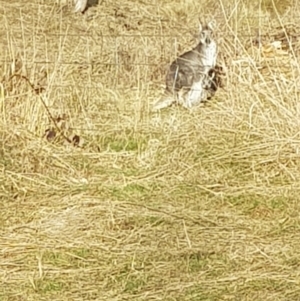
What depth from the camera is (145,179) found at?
4.70m

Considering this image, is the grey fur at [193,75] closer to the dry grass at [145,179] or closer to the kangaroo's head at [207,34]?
the kangaroo's head at [207,34]

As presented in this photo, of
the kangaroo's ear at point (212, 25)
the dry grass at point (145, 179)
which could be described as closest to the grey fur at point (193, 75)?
the kangaroo's ear at point (212, 25)

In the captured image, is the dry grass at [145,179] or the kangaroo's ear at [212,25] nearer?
the dry grass at [145,179]

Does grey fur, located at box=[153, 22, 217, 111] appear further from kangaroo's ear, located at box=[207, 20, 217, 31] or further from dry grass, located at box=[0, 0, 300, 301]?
dry grass, located at box=[0, 0, 300, 301]

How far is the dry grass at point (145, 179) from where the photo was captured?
371 centimetres

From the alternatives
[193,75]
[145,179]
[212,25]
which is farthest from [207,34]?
[145,179]

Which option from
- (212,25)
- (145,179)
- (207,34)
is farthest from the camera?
(212,25)

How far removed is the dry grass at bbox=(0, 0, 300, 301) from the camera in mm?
3707

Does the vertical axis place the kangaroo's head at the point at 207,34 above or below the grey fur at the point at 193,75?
above

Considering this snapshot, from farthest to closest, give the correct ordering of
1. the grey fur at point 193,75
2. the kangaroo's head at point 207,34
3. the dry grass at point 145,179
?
the kangaroo's head at point 207,34 → the grey fur at point 193,75 → the dry grass at point 145,179

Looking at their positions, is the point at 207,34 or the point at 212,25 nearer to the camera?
the point at 207,34

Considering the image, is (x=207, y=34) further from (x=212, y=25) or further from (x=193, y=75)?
(x=193, y=75)

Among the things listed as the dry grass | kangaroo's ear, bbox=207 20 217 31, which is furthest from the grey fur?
the dry grass

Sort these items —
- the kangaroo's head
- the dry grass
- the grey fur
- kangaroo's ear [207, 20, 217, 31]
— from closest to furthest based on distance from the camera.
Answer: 1. the dry grass
2. the grey fur
3. the kangaroo's head
4. kangaroo's ear [207, 20, 217, 31]
